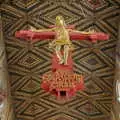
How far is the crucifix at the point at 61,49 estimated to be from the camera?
10.2m

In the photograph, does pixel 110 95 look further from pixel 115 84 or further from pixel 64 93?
pixel 64 93

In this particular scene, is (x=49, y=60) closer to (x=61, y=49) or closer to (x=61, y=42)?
(x=61, y=49)

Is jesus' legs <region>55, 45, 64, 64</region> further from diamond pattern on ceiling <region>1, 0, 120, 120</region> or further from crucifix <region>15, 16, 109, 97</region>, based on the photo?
diamond pattern on ceiling <region>1, 0, 120, 120</region>

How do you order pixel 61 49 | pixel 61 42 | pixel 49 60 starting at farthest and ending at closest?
pixel 49 60 < pixel 61 49 < pixel 61 42

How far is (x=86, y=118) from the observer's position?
1515 cm

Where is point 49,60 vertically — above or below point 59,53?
below

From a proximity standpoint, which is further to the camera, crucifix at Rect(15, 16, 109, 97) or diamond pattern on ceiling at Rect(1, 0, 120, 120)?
diamond pattern on ceiling at Rect(1, 0, 120, 120)

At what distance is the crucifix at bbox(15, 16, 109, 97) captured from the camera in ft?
33.5

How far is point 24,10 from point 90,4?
170cm

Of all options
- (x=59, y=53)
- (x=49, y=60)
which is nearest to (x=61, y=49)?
(x=59, y=53)

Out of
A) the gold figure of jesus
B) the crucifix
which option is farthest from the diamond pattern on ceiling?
the gold figure of jesus

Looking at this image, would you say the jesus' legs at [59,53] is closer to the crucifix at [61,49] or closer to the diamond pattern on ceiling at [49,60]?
the crucifix at [61,49]

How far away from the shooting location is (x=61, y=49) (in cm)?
1031

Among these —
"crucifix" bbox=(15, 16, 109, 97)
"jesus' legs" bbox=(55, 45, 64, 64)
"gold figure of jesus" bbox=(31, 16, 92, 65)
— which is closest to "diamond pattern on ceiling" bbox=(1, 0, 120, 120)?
"crucifix" bbox=(15, 16, 109, 97)
